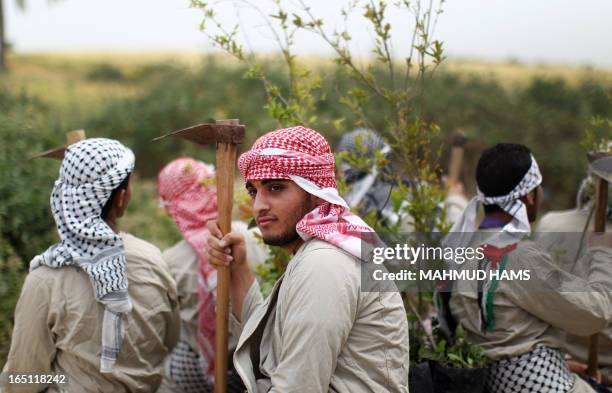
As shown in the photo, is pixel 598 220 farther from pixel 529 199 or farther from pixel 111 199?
pixel 111 199

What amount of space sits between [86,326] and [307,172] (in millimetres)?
1322

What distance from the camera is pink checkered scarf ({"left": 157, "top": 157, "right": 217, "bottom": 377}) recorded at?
3889 millimetres

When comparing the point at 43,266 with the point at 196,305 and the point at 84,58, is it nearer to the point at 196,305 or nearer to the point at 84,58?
the point at 196,305

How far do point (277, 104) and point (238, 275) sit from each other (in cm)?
102

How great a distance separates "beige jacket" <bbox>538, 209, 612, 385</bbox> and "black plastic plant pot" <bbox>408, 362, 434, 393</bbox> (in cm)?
108

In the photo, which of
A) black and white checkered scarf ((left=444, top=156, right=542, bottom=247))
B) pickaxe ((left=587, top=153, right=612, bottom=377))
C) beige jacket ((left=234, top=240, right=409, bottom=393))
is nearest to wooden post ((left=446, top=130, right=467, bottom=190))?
pickaxe ((left=587, top=153, right=612, bottom=377))

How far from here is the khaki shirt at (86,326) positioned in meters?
2.83

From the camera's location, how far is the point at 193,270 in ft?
13.1

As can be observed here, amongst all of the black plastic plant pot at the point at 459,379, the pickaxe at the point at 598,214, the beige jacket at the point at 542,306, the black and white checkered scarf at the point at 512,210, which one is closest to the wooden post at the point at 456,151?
the pickaxe at the point at 598,214

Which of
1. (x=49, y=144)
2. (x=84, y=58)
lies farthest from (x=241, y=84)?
(x=84, y=58)

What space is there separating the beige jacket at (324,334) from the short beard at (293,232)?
0.10 meters

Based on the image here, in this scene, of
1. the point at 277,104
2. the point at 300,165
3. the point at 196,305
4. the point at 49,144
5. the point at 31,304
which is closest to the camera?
the point at 300,165

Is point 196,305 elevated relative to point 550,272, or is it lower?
lower

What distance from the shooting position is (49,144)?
6.52 meters
